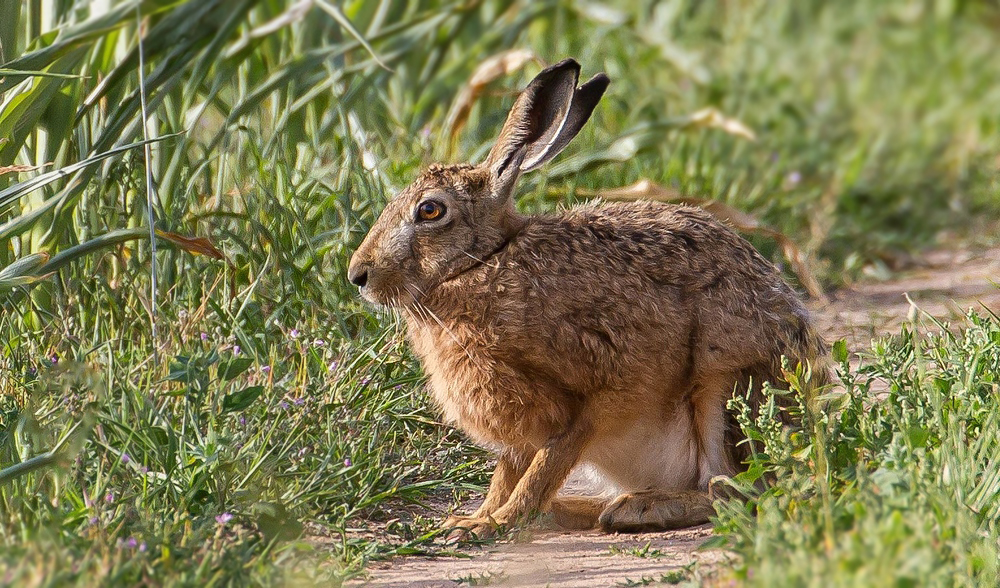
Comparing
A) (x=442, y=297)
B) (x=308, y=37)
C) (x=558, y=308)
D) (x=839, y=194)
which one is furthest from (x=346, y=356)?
(x=839, y=194)

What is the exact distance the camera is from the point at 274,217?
4.79 m

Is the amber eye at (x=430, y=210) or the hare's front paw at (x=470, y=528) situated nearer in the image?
the hare's front paw at (x=470, y=528)

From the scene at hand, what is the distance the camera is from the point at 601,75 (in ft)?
14.1

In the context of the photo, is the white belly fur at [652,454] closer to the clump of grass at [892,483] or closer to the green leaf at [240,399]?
the clump of grass at [892,483]

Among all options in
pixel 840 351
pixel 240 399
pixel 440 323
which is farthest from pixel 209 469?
pixel 840 351

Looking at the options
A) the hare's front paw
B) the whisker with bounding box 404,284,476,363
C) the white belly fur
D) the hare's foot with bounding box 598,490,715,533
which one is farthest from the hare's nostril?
the hare's foot with bounding box 598,490,715,533

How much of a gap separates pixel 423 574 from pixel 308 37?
334 cm

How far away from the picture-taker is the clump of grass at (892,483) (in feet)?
9.07

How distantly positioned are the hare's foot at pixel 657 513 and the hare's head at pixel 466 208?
879 mm

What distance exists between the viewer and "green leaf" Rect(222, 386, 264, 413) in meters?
3.62

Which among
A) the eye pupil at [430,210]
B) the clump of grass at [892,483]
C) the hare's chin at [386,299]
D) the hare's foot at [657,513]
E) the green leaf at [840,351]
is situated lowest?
the hare's foot at [657,513]

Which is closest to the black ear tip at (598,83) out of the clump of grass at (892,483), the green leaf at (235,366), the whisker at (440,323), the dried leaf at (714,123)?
the whisker at (440,323)

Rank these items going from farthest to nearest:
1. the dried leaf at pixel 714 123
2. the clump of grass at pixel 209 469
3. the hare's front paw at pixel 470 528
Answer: the dried leaf at pixel 714 123, the hare's front paw at pixel 470 528, the clump of grass at pixel 209 469

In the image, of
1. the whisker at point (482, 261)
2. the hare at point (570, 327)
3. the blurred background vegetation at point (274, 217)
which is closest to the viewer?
the blurred background vegetation at point (274, 217)
